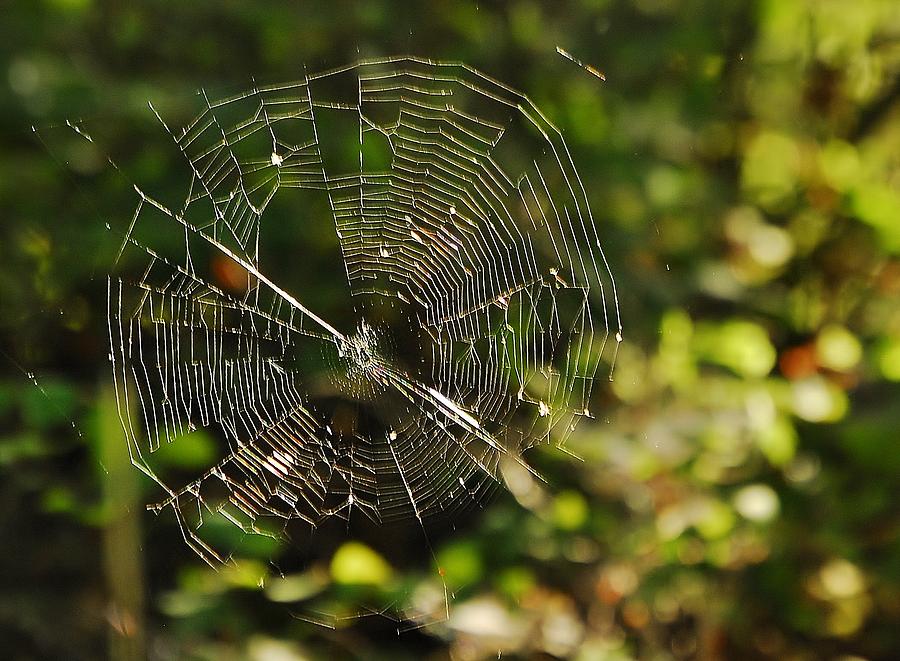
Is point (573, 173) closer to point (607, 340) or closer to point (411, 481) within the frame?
point (607, 340)

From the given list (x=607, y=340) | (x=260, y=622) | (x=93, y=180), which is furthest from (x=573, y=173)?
(x=260, y=622)

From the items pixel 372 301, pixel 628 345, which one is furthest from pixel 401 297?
pixel 628 345

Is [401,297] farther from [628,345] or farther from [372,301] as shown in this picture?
[628,345]
